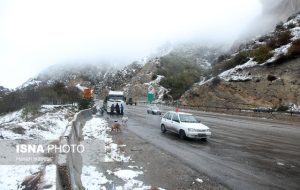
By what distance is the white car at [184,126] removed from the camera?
19.2m

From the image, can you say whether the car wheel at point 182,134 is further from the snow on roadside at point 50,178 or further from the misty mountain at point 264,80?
the misty mountain at point 264,80

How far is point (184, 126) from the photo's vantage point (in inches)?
787

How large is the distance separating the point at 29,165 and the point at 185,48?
16017 centimetres

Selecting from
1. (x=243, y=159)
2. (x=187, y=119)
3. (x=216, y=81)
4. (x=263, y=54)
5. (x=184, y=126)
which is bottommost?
(x=243, y=159)

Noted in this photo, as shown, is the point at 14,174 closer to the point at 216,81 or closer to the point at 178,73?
the point at 216,81

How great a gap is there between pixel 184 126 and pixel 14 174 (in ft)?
42.3

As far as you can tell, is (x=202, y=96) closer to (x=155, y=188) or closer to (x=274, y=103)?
(x=274, y=103)

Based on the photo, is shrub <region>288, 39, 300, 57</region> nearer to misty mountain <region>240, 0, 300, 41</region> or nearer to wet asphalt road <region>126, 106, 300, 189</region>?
wet asphalt road <region>126, 106, 300, 189</region>

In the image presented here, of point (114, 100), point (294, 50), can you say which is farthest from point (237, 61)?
point (114, 100)

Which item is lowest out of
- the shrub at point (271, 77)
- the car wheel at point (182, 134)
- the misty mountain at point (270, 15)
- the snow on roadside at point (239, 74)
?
the car wheel at point (182, 134)

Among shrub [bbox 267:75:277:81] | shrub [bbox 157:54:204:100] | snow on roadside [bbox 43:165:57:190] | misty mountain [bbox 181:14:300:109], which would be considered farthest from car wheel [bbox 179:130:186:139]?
shrub [bbox 157:54:204:100]

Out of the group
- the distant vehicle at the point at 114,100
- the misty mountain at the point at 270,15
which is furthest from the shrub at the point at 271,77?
the misty mountain at the point at 270,15

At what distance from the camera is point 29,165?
9336mm

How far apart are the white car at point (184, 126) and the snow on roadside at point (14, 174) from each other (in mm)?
11512
